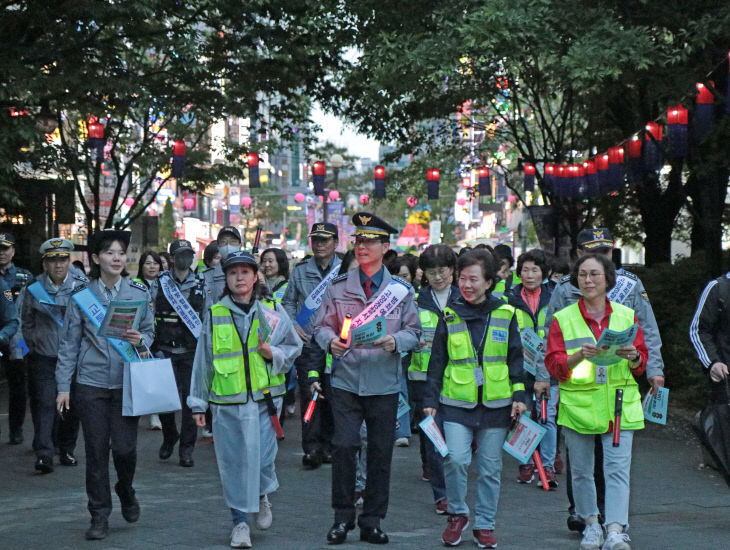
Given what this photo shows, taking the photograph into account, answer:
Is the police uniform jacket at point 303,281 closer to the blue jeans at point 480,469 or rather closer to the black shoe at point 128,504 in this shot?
the black shoe at point 128,504

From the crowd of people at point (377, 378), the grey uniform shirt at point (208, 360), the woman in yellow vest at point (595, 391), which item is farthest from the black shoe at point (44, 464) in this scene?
the woman in yellow vest at point (595, 391)

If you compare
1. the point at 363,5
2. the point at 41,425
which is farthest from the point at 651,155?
the point at 41,425

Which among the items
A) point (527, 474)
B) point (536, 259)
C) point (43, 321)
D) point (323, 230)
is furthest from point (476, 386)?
point (43, 321)

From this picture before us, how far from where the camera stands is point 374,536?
693cm

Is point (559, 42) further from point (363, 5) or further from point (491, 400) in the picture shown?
point (491, 400)

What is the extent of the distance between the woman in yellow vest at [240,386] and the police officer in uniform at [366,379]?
14.8 inches

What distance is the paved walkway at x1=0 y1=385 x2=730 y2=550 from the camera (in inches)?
279

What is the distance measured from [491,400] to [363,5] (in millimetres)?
10158

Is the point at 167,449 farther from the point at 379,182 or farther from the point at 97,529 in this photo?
the point at 379,182

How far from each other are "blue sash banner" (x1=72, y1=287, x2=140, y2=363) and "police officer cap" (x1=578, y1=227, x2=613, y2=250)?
3.19 meters

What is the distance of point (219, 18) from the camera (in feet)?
50.5

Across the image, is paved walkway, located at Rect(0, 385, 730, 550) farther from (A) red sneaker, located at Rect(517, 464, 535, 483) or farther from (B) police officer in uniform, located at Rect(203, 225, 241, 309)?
(B) police officer in uniform, located at Rect(203, 225, 241, 309)

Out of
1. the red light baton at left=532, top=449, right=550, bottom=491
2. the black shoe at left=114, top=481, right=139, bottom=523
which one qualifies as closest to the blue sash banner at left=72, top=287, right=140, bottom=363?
the black shoe at left=114, top=481, right=139, bottom=523

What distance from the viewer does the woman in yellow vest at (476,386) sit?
22.5 ft
